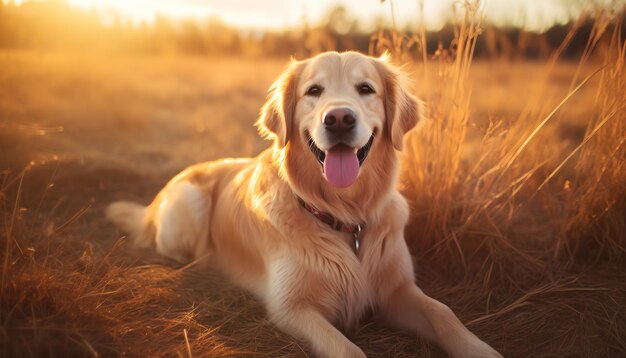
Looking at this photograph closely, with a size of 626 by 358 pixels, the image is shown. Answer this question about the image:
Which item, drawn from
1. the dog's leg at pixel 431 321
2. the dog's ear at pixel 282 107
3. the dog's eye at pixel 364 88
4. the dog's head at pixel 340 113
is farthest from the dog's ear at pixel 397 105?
the dog's leg at pixel 431 321

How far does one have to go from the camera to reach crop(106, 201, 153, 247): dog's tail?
351 cm

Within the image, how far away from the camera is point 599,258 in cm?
278

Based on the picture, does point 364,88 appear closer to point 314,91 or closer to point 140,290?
point 314,91

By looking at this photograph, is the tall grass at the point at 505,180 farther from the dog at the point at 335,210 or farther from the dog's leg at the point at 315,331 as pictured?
the dog's leg at the point at 315,331

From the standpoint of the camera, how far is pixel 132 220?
3.65 metres

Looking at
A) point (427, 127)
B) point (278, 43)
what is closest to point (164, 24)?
point (278, 43)

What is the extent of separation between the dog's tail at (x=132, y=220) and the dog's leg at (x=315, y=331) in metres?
1.64

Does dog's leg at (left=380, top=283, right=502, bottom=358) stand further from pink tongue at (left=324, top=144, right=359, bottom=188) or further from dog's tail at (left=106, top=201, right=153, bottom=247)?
dog's tail at (left=106, top=201, right=153, bottom=247)

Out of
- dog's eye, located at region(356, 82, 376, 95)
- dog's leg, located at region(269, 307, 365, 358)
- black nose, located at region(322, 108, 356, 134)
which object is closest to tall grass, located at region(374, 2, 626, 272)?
dog's eye, located at region(356, 82, 376, 95)

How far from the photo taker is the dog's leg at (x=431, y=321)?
2031 millimetres

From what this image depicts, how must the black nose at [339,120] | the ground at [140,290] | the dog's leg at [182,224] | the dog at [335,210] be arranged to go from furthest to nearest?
the dog's leg at [182,224] → the dog at [335,210] → the black nose at [339,120] → the ground at [140,290]

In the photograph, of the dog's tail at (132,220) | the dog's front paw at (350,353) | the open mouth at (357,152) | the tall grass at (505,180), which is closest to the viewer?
the dog's front paw at (350,353)

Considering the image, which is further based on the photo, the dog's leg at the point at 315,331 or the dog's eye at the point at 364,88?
the dog's eye at the point at 364,88

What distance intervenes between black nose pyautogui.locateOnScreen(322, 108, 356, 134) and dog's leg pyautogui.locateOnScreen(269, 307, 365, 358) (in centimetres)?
97
